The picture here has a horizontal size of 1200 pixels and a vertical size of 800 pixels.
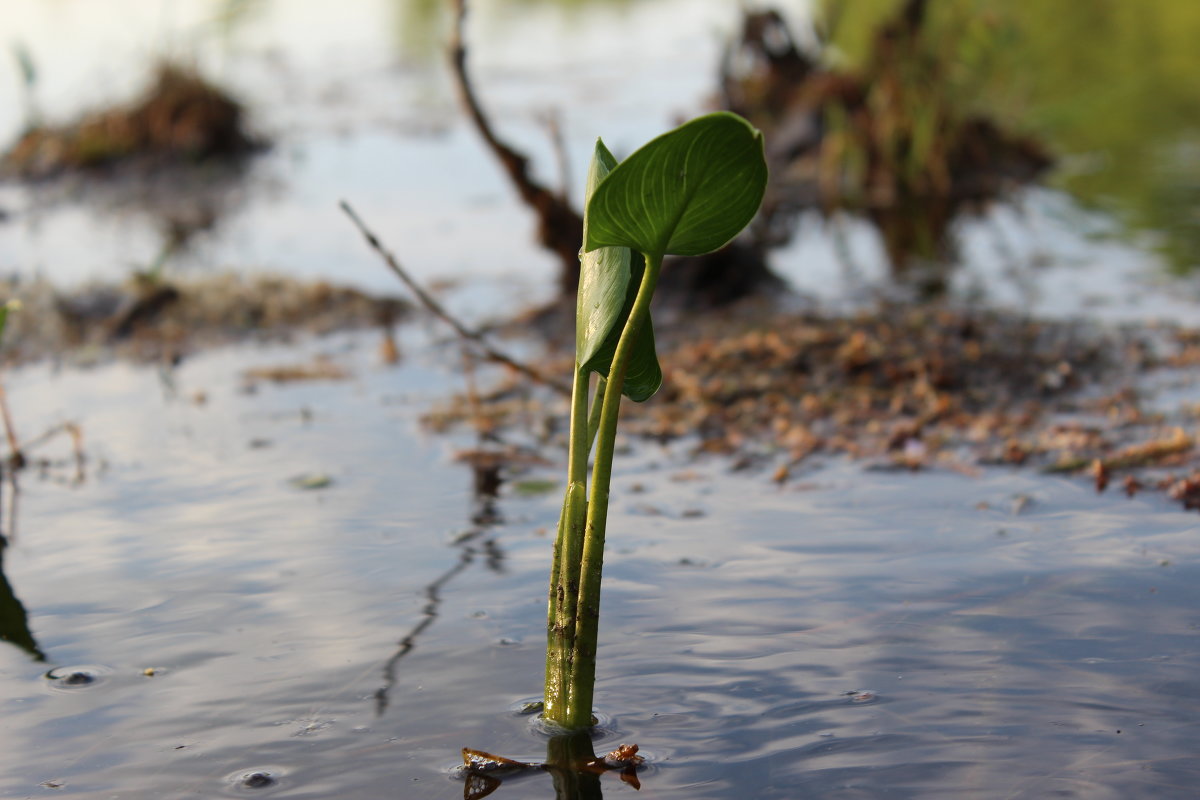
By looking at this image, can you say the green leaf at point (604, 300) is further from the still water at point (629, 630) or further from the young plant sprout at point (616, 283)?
the still water at point (629, 630)

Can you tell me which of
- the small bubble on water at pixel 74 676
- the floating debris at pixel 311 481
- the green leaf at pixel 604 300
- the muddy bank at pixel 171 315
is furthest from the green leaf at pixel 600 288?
the muddy bank at pixel 171 315

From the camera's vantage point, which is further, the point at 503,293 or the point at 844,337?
the point at 503,293

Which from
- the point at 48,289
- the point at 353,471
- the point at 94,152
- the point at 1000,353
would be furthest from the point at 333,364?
the point at 94,152

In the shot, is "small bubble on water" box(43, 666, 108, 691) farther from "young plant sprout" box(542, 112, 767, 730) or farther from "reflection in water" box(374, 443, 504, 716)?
"young plant sprout" box(542, 112, 767, 730)

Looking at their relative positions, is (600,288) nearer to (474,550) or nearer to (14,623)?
(474,550)

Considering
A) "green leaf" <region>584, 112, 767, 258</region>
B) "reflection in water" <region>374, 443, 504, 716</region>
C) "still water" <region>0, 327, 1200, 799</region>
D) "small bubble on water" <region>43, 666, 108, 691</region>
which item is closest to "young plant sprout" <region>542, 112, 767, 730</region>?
"green leaf" <region>584, 112, 767, 258</region>

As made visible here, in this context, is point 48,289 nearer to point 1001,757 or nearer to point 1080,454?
point 1080,454

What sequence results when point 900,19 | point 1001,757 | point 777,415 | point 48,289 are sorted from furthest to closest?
point 900,19, point 48,289, point 777,415, point 1001,757

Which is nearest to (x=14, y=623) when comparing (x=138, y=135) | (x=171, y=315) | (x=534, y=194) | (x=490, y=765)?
(x=490, y=765)
